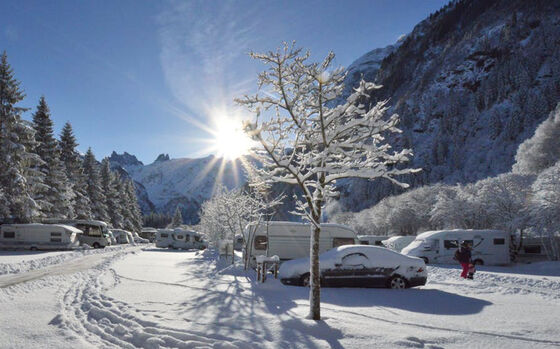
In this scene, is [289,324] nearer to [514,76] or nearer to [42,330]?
[42,330]

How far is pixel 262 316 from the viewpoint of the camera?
23.0 ft

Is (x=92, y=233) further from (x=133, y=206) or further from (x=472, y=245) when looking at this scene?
(x=472, y=245)

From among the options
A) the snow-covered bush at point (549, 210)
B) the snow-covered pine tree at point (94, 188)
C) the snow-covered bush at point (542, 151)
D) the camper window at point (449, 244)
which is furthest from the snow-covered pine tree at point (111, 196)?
the snow-covered bush at point (542, 151)

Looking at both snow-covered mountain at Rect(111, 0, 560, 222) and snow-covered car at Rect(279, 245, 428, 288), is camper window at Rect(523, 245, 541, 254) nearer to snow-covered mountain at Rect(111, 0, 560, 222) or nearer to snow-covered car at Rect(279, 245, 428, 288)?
snow-covered car at Rect(279, 245, 428, 288)

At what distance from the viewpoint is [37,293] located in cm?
945

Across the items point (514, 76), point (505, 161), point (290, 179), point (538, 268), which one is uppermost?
point (514, 76)

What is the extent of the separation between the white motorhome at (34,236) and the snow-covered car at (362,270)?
25.4 meters

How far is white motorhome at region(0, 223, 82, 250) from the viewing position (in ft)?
91.6

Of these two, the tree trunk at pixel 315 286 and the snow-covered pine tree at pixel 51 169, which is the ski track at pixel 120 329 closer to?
the tree trunk at pixel 315 286

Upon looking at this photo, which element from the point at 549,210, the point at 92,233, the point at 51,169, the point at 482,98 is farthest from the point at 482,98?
the point at 51,169

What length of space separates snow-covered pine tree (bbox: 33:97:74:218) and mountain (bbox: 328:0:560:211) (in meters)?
61.2

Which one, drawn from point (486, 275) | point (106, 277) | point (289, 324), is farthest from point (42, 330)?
point (486, 275)

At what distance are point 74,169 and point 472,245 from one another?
43.4m

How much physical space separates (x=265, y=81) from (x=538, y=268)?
863 inches
